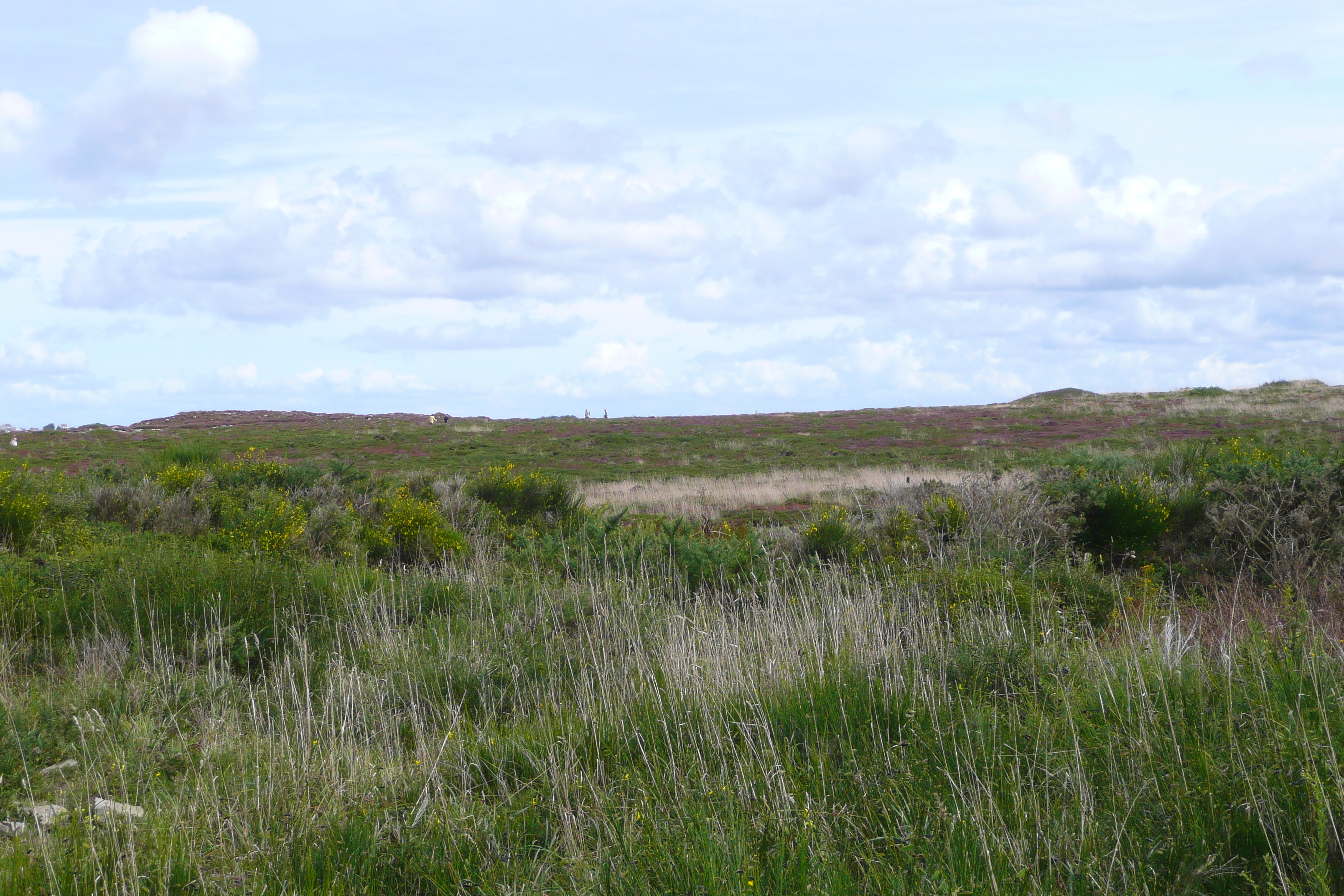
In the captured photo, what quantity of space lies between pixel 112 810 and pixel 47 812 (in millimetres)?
812

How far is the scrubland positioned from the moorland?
3 centimetres

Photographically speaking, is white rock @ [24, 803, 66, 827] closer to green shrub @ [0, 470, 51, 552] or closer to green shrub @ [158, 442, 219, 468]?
green shrub @ [0, 470, 51, 552]

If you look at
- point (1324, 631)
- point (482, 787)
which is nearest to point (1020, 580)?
point (1324, 631)

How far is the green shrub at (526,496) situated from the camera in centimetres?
1474

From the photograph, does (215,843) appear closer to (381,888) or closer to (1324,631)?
(381,888)

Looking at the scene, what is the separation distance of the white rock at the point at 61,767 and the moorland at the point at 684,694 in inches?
2.1

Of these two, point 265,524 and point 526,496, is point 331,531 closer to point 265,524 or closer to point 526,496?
point 265,524

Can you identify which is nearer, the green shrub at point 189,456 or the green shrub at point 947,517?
the green shrub at point 947,517

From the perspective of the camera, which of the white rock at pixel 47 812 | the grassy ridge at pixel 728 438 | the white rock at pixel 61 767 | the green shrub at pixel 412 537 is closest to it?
the white rock at pixel 47 812

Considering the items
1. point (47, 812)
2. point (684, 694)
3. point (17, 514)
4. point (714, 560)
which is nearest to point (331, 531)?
point (17, 514)

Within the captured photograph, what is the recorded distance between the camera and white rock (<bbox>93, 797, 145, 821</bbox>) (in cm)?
375

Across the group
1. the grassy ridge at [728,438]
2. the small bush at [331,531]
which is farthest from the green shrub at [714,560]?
the grassy ridge at [728,438]

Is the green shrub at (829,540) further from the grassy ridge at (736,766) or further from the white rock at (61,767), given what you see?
the white rock at (61,767)

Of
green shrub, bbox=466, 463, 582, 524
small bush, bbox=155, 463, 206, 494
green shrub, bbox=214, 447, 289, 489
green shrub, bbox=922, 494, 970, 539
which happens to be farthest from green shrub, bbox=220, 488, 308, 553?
green shrub, bbox=922, 494, 970, 539
